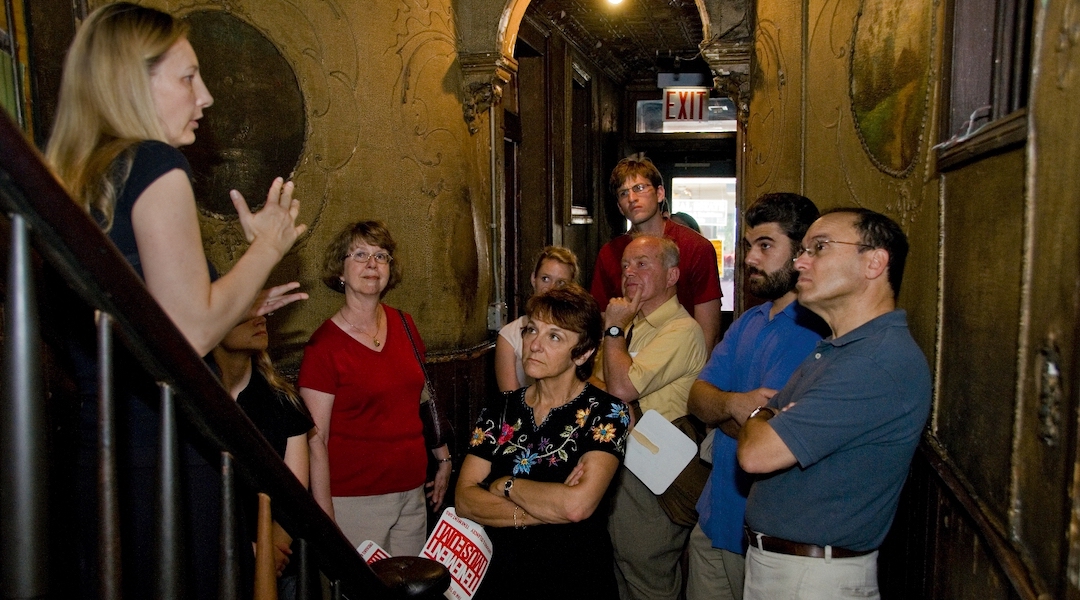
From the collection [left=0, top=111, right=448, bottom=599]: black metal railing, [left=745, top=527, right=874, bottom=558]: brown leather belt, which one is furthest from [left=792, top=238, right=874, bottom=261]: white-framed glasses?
[left=0, top=111, right=448, bottom=599]: black metal railing

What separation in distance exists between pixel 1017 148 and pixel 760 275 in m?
1.16

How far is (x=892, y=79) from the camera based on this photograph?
2.26 metres

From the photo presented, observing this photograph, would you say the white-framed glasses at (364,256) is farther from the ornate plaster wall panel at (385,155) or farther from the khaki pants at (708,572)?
the khaki pants at (708,572)

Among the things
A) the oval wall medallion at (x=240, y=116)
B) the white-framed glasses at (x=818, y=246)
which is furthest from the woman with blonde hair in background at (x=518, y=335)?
the white-framed glasses at (x=818, y=246)

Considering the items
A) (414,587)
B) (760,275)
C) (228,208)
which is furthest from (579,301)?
(228,208)

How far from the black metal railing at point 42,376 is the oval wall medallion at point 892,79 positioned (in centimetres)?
185

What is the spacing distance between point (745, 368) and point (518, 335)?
45.8 inches

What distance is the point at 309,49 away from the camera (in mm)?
3811

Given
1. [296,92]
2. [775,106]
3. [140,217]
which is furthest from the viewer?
[775,106]

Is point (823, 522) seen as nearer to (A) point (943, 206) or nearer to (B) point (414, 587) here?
(A) point (943, 206)

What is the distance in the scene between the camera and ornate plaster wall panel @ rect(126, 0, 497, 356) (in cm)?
373

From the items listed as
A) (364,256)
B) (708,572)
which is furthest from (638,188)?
(708,572)

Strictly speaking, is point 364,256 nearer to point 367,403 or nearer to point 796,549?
point 367,403

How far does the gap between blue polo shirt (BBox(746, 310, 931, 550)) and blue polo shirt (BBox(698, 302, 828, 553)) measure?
1.58ft
